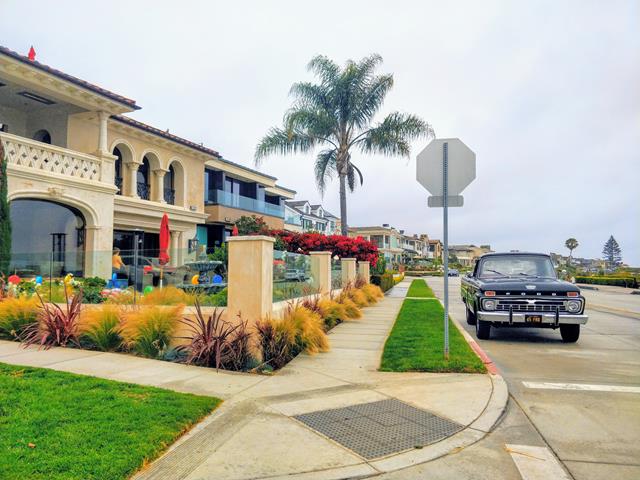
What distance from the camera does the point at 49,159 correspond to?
15.6m

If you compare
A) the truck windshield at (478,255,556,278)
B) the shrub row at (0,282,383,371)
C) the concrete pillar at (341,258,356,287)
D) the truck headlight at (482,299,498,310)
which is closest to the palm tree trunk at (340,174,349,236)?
the concrete pillar at (341,258,356,287)

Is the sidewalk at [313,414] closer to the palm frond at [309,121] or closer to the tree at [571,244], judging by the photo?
the palm frond at [309,121]

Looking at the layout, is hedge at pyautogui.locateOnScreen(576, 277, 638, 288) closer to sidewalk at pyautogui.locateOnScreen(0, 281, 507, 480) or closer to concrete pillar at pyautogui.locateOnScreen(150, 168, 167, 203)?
concrete pillar at pyautogui.locateOnScreen(150, 168, 167, 203)

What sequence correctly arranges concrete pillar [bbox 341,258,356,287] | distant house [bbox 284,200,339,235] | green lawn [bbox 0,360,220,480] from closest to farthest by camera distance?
1. green lawn [bbox 0,360,220,480]
2. concrete pillar [bbox 341,258,356,287]
3. distant house [bbox 284,200,339,235]

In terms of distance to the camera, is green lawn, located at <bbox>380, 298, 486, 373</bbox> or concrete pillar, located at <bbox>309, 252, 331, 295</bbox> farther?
concrete pillar, located at <bbox>309, 252, 331, 295</bbox>

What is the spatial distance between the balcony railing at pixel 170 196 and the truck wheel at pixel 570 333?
18900mm

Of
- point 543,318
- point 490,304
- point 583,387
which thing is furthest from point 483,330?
point 583,387

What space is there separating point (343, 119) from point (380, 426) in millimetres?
19117

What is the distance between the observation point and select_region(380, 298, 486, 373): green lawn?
6.66 meters

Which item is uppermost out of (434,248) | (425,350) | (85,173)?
(434,248)

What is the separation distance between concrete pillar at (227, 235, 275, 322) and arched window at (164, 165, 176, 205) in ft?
56.5

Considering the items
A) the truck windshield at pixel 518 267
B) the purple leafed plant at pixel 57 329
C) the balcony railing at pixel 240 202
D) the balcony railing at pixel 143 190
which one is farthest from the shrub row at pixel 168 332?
the balcony railing at pixel 240 202

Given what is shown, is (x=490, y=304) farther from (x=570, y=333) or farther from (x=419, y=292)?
(x=419, y=292)

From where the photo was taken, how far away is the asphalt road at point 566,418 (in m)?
3.68
